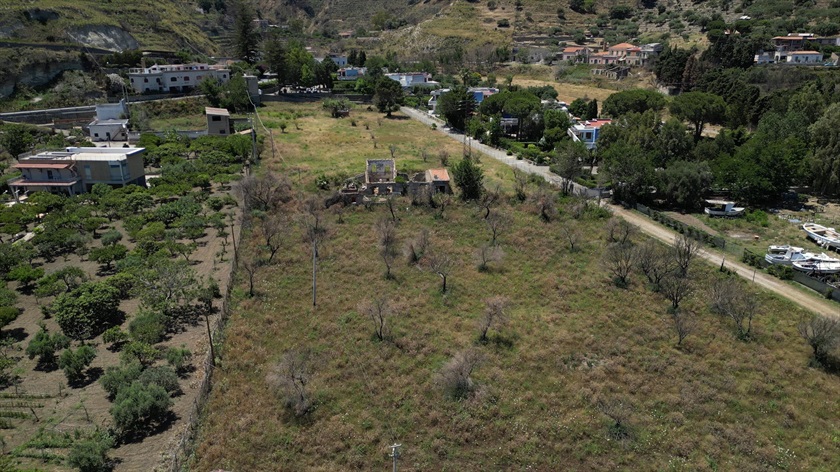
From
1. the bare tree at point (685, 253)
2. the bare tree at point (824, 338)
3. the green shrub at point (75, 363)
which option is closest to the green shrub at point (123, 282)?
the green shrub at point (75, 363)

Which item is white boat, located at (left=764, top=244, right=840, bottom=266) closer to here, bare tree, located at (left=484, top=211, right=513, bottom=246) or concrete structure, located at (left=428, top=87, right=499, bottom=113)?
bare tree, located at (left=484, top=211, right=513, bottom=246)

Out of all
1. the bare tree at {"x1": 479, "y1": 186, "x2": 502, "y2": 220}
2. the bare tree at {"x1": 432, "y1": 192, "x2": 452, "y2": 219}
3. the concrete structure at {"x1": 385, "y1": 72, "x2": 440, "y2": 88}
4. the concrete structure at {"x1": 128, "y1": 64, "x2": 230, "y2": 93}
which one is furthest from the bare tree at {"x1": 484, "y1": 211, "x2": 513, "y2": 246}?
the concrete structure at {"x1": 128, "y1": 64, "x2": 230, "y2": 93}

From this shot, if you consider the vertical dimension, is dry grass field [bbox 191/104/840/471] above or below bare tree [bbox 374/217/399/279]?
below

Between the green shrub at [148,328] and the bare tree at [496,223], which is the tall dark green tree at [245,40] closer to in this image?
the bare tree at [496,223]

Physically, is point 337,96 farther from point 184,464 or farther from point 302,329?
point 184,464

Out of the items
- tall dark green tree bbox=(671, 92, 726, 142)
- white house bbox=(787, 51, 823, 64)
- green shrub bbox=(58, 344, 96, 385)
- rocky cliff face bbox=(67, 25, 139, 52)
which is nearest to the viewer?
green shrub bbox=(58, 344, 96, 385)

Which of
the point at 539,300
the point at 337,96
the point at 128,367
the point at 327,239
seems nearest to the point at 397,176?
the point at 327,239
